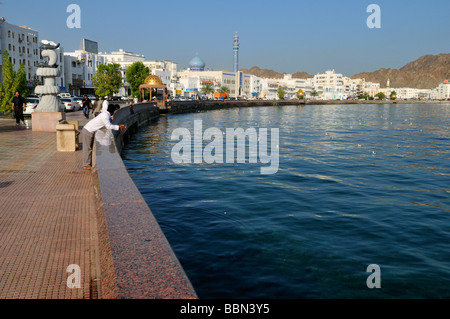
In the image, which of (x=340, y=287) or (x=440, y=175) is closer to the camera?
(x=340, y=287)

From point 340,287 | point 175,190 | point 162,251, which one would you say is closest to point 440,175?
point 175,190

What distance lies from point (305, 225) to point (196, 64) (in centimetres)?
17369

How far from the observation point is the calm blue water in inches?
252

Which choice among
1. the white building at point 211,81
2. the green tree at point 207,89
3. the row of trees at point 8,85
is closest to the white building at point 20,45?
the row of trees at point 8,85

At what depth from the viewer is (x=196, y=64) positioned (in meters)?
177

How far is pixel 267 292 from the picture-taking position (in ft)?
19.6

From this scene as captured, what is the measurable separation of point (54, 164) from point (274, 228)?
579cm

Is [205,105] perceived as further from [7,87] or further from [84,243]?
[84,243]

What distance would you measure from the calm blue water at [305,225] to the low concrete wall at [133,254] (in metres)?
1.75

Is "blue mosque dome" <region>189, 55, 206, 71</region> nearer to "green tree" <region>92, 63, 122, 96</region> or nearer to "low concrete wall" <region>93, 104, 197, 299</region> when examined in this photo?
"green tree" <region>92, 63, 122, 96</region>

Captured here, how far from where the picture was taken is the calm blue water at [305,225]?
6.39 metres

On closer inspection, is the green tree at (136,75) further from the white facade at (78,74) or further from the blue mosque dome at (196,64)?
the blue mosque dome at (196,64)

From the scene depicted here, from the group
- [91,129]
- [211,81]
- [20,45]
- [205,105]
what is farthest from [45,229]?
[211,81]
